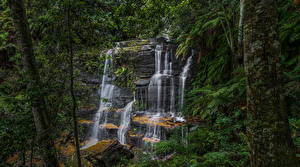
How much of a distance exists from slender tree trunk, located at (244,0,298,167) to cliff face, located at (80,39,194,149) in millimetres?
6054

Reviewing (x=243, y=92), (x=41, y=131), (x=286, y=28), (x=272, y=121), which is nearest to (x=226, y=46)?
(x=286, y=28)

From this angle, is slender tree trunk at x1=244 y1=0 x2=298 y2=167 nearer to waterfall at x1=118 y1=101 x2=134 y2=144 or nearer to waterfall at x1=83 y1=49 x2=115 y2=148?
waterfall at x1=83 y1=49 x2=115 y2=148

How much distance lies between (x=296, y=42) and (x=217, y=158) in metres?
3.47

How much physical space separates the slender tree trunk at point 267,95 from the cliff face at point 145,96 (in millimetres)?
6054

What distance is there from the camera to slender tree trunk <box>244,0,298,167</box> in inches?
52.6

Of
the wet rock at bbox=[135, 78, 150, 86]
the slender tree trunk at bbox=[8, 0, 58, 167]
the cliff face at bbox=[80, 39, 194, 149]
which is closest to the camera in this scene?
the slender tree trunk at bbox=[8, 0, 58, 167]

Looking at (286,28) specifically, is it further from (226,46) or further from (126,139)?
(126,139)

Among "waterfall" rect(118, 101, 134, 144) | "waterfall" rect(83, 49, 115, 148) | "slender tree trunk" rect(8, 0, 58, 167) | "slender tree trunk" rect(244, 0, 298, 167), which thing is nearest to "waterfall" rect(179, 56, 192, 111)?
"waterfall" rect(118, 101, 134, 144)

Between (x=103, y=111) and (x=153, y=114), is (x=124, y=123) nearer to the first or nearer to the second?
(x=153, y=114)

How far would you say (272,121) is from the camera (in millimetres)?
1342

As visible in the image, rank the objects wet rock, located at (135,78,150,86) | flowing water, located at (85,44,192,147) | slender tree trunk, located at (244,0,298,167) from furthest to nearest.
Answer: wet rock, located at (135,78,150,86)
flowing water, located at (85,44,192,147)
slender tree trunk, located at (244,0,298,167)

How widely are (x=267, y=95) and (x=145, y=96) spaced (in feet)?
28.7

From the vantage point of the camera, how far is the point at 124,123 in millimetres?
9367

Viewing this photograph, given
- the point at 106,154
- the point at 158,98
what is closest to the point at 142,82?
the point at 158,98
